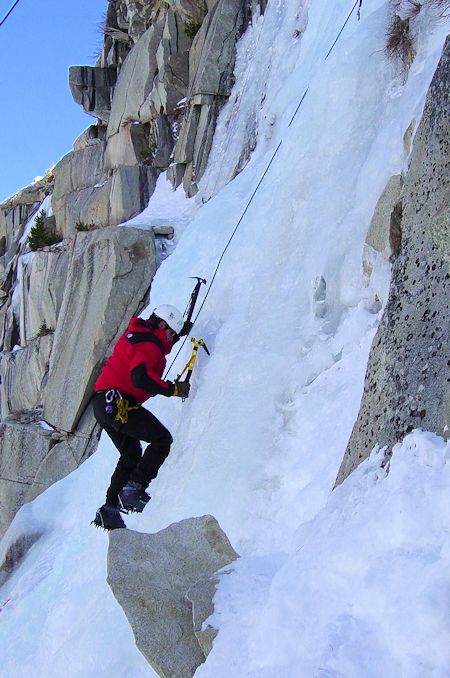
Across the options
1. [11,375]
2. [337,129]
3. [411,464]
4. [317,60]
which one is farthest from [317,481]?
→ [11,375]

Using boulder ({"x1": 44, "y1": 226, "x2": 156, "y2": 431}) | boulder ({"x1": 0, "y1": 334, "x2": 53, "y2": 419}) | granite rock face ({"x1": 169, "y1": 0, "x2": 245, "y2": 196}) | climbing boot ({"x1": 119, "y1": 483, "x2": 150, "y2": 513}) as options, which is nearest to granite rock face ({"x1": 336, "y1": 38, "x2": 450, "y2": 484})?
climbing boot ({"x1": 119, "y1": 483, "x2": 150, "y2": 513})

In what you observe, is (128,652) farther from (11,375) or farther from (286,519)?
(11,375)

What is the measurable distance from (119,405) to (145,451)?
0.44m

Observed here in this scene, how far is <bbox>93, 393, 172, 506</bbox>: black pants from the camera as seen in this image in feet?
19.3

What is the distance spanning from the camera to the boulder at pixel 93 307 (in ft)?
37.4

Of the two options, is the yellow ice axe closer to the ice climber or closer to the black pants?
the ice climber

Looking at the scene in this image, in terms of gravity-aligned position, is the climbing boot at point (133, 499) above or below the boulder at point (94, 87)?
below

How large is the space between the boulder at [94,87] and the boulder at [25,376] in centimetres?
683

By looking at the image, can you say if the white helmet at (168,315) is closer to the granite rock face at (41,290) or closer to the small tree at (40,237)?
the granite rock face at (41,290)

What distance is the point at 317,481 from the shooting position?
4.45m

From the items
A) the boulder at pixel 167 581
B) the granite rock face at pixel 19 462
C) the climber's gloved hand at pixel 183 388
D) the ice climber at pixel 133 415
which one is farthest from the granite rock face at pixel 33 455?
the boulder at pixel 167 581

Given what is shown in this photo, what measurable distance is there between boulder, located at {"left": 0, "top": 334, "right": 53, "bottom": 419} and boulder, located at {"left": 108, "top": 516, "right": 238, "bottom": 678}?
35.4 feet

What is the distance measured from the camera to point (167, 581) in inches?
140

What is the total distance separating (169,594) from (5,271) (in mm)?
16745
